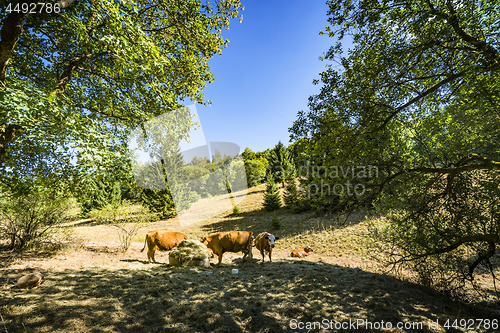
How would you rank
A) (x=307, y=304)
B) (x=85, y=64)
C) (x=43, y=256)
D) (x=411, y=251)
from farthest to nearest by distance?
(x=43, y=256) < (x=85, y=64) < (x=411, y=251) < (x=307, y=304)

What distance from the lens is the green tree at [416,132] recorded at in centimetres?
379

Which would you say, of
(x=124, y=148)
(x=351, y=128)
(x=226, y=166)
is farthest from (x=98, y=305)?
(x=226, y=166)

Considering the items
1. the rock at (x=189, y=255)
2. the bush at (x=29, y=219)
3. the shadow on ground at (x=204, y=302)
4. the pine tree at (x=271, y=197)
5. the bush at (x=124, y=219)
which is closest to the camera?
the shadow on ground at (x=204, y=302)

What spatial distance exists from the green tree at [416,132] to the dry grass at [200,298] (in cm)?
144

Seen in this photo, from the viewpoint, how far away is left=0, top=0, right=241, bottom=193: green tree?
3406 mm

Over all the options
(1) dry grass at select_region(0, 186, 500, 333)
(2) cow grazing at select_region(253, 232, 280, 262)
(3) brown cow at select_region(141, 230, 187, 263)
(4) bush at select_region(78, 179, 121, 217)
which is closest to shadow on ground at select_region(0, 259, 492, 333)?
(1) dry grass at select_region(0, 186, 500, 333)

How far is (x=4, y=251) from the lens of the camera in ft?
20.6

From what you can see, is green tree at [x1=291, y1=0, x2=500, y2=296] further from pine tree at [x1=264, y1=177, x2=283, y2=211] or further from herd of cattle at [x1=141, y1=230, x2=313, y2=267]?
pine tree at [x1=264, y1=177, x2=283, y2=211]

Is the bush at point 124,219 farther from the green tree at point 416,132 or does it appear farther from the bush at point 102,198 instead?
the bush at point 102,198

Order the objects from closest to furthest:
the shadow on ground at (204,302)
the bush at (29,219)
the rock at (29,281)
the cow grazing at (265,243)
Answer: the shadow on ground at (204,302) → the rock at (29,281) → the bush at (29,219) → the cow grazing at (265,243)

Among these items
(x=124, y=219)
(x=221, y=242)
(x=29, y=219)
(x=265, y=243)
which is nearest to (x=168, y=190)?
(x=124, y=219)

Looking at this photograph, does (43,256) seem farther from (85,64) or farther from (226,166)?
(226,166)

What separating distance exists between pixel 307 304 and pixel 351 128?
14.8 ft

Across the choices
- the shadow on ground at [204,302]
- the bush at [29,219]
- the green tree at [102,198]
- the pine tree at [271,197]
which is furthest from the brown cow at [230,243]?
the green tree at [102,198]
